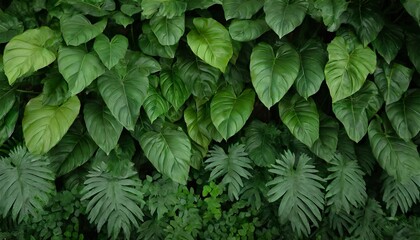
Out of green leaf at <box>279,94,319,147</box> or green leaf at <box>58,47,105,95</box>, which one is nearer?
green leaf at <box>58,47,105,95</box>

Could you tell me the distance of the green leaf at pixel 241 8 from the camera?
2551 millimetres

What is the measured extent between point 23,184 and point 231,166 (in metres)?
1.08

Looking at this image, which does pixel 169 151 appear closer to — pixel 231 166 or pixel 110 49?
pixel 231 166

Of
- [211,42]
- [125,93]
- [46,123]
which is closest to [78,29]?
[125,93]

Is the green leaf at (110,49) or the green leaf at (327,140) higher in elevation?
the green leaf at (110,49)

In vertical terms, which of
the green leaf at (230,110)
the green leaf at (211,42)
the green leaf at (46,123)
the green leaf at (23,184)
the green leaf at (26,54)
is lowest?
the green leaf at (23,184)

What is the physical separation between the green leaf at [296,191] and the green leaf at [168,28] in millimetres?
848

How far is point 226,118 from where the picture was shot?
2.57 m

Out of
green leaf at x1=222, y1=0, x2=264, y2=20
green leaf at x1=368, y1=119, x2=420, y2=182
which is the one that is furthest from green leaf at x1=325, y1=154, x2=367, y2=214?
green leaf at x1=222, y1=0, x2=264, y2=20

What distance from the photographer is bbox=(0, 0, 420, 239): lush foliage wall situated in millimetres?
2432

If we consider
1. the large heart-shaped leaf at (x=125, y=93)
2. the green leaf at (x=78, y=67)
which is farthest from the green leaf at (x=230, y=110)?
the green leaf at (x=78, y=67)

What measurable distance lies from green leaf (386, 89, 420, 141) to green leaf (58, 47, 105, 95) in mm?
1582

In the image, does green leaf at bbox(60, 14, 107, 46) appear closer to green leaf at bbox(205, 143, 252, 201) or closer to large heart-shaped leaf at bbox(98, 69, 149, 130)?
large heart-shaped leaf at bbox(98, 69, 149, 130)

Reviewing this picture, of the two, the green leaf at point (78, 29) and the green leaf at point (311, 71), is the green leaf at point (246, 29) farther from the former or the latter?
the green leaf at point (78, 29)
